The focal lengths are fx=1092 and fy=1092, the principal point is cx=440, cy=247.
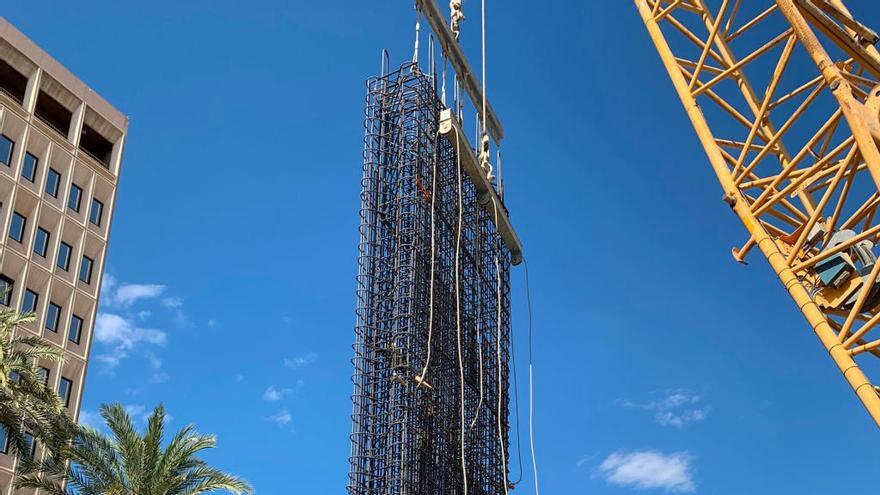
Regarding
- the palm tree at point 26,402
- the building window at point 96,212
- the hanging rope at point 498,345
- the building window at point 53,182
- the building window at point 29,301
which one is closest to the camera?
the palm tree at point 26,402

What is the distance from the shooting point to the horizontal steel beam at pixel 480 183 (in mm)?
37375

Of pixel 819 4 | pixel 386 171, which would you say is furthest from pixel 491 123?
pixel 819 4

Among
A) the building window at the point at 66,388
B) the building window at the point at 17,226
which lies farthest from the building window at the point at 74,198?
the building window at the point at 66,388

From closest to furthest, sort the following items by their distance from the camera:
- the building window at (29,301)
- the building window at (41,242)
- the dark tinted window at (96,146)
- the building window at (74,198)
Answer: the building window at (29,301), the building window at (41,242), the building window at (74,198), the dark tinted window at (96,146)

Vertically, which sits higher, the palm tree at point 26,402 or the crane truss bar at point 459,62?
the crane truss bar at point 459,62

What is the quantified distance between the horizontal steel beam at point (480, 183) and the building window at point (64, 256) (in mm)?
16113

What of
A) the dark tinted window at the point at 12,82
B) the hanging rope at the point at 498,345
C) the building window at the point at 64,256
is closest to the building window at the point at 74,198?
the building window at the point at 64,256

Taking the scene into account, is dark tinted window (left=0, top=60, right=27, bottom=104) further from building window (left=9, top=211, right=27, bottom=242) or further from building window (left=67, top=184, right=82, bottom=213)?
building window (left=9, top=211, right=27, bottom=242)

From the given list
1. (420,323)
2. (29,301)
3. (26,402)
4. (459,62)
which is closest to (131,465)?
(26,402)

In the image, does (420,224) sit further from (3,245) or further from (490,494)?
(3,245)

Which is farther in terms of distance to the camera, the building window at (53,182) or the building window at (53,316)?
the building window at (53,182)

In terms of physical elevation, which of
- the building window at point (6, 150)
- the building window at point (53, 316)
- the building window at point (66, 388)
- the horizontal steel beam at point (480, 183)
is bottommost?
the building window at point (66, 388)

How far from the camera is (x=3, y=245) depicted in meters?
39.1

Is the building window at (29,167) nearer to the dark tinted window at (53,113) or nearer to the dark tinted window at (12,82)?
the dark tinted window at (53,113)
